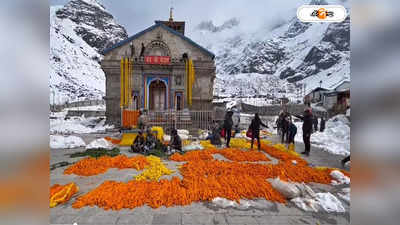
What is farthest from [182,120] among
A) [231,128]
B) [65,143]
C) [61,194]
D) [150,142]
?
[61,194]

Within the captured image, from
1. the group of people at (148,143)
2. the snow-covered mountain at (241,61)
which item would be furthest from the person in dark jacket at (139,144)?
the snow-covered mountain at (241,61)

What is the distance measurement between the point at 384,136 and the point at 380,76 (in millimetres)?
334

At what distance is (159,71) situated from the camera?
15219mm

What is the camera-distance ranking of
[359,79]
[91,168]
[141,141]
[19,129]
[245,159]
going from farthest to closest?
[141,141] < [245,159] < [91,168] < [359,79] < [19,129]

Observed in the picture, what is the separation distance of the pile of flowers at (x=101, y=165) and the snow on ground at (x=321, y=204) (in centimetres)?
370

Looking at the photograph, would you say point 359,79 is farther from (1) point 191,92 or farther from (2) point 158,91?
(2) point 158,91

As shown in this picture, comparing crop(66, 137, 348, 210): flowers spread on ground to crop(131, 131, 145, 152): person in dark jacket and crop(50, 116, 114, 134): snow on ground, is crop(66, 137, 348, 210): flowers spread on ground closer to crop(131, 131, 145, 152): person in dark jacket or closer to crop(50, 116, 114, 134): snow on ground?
crop(131, 131, 145, 152): person in dark jacket

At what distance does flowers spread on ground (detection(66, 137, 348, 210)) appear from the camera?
3.02 m

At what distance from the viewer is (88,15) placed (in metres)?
91.3

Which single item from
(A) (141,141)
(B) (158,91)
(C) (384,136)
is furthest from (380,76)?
(B) (158,91)

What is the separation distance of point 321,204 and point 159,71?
14336 millimetres

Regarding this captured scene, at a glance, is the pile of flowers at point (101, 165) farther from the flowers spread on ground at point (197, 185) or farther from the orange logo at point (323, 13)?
the orange logo at point (323, 13)

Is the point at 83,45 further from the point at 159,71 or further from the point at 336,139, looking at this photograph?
the point at 336,139

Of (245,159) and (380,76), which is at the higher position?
(380,76)
